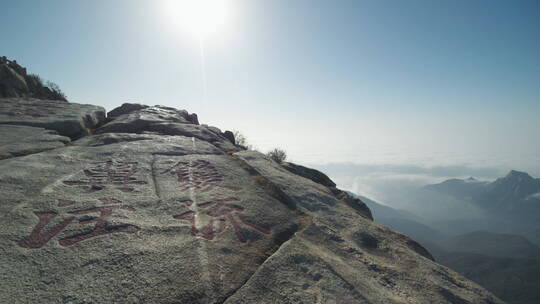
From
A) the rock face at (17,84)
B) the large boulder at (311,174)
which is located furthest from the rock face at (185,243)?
the rock face at (17,84)

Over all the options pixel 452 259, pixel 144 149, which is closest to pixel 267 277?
pixel 144 149

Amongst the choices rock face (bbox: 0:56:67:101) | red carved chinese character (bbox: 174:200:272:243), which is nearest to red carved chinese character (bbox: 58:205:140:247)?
red carved chinese character (bbox: 174:200:272:243)

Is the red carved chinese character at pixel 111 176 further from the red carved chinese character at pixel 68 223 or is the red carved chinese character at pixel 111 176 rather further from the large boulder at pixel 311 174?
the large boulder at pixel 311 174

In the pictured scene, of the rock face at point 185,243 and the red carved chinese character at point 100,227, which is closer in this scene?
the rock face at point 185,243

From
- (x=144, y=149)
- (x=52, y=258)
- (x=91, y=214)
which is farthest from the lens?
(x=144, y=149)

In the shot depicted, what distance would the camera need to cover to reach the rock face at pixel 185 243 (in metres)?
3.24

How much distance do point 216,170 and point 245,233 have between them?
328 centimetres

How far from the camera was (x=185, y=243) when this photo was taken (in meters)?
4.11

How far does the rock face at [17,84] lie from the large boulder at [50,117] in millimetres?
8347

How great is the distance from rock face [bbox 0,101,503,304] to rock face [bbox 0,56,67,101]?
18640 millimetres

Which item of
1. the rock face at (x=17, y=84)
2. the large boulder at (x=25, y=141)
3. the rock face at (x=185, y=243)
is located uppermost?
the rock face at (x=17, y=84)

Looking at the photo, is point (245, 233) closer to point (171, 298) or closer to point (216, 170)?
point (171, 298)

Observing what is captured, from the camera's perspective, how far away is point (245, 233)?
4.75 meters

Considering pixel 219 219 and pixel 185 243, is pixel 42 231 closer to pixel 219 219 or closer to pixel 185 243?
pixel 185 243
